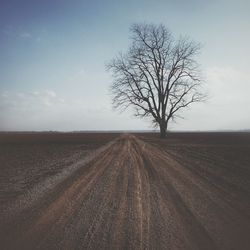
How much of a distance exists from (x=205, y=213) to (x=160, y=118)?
24206 mm

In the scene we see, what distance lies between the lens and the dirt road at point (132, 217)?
11.4 feet

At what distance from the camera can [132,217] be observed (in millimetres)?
4344

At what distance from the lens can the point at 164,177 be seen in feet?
24.1

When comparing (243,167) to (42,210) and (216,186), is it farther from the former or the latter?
(42,210)

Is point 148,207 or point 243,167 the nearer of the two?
point 148,207

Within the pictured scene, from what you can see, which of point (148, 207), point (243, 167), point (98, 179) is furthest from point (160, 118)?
point (148, 207)

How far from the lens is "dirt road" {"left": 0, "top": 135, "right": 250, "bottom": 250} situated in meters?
3.47

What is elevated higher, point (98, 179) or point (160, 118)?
point (160, 118)

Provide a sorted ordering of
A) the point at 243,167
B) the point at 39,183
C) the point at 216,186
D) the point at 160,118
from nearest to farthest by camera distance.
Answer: the point at 216,186 < the point at 39,183 < the point at 243,167 < the point at 160,118

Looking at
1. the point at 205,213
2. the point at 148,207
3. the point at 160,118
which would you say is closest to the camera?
the point at 205,213

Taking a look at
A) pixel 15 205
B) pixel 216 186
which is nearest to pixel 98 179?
pixel 15 205

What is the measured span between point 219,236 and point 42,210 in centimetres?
315

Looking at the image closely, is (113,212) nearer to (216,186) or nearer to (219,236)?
(219,236)

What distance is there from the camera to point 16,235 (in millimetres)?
3709
